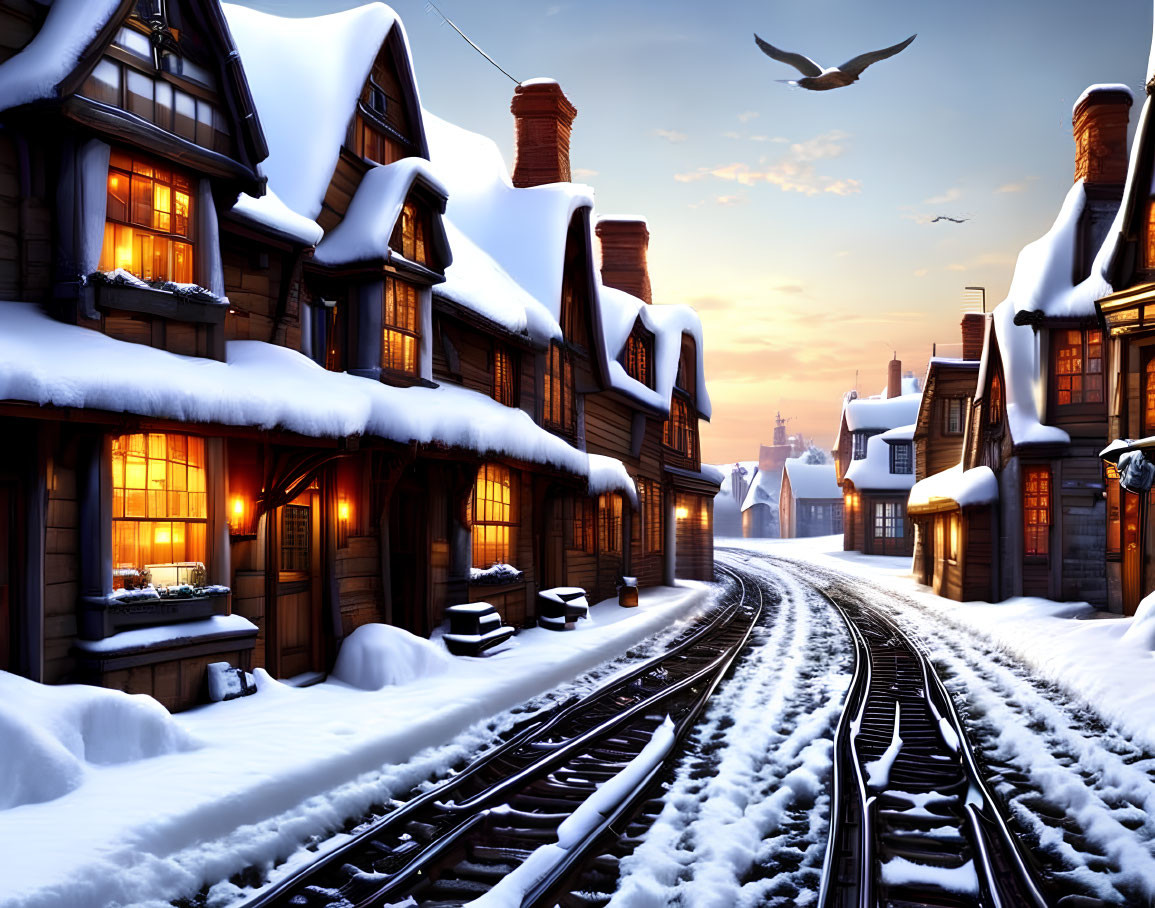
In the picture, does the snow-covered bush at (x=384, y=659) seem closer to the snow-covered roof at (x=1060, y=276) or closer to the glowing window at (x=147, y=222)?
the glowing window at (x=147, y=222)

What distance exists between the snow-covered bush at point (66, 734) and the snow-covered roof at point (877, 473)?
43.4m

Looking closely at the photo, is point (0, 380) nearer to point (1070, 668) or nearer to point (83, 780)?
point (83, 780)

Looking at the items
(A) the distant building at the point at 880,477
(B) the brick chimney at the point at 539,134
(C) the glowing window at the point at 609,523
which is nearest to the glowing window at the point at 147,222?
(C) the glowing window at the point at 609,523

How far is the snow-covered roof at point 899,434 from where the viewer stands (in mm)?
46659

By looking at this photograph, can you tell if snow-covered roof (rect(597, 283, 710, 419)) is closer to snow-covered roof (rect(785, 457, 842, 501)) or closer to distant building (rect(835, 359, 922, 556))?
distant building (rect(835, 359, 922, 556))

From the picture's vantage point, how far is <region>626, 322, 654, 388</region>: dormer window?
2811 centimetres

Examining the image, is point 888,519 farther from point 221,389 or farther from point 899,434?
point 221,389

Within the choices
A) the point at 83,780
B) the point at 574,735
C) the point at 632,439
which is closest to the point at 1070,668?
the point at 574,735

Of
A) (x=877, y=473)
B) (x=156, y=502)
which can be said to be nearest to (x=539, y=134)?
(x=156, y=502)

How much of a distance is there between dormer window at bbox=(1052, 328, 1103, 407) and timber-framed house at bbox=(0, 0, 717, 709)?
40.9ft

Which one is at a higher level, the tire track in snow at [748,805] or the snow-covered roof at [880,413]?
the snow-covered roof at [880,413]

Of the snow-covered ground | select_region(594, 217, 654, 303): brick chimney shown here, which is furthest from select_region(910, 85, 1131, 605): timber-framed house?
select_region(594, 217, 654, 303): brick chimney

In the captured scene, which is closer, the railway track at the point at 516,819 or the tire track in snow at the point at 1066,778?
the railway track at the point at 516,819

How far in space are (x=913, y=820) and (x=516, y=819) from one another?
10.4ft
